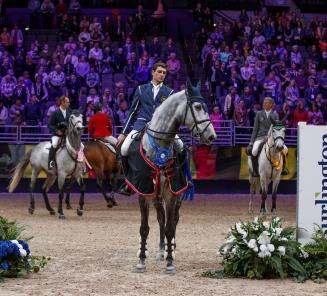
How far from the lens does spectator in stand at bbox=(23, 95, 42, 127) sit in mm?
27672

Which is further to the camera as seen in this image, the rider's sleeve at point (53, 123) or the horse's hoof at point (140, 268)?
the rider's sleeve at point (53, 123)

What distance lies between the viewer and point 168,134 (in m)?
12.1

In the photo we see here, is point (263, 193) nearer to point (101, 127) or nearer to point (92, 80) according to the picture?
point (101, 127)

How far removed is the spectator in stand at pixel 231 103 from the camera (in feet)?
93.4

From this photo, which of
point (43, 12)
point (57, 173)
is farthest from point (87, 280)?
point (43, 12)

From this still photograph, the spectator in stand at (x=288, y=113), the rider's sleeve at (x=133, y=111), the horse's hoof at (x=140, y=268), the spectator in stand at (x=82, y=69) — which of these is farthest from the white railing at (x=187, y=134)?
the horse's hoof at (x=140, y=268)

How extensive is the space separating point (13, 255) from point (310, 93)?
65.0 ft

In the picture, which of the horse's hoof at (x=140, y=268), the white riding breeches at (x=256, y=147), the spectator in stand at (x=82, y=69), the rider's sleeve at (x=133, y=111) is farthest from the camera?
the spectator in stand at (x=82, y=69)

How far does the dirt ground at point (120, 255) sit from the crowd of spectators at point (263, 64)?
19.8 feet

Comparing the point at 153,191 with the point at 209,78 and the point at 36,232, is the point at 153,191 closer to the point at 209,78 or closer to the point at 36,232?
the point at 36,232

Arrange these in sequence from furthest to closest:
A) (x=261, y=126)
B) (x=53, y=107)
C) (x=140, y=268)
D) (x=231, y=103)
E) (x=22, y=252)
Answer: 1. (x=231, y=103)
2. (x=53, y=107)
3. (x=261, y=126)
4. (x=140, y=268)
5. (x=22, y=252)

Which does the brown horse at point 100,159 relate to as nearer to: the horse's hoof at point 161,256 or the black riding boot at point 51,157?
the black riding boot at point 51,157

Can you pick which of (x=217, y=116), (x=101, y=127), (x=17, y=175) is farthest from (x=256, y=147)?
(x=217, y=116)

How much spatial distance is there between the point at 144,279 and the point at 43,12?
22545 millimetres
